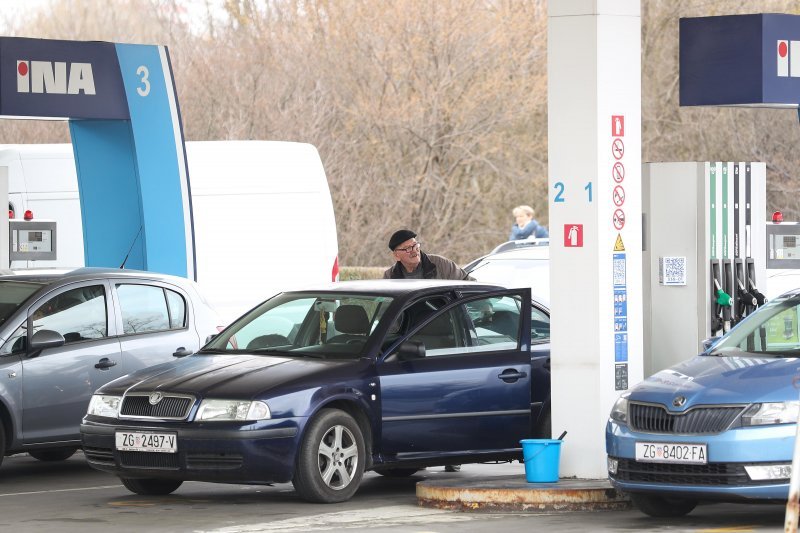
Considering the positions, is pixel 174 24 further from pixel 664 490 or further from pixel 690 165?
pixel 664 490

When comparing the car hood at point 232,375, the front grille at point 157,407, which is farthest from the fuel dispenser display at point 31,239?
the front grille at point 157,407

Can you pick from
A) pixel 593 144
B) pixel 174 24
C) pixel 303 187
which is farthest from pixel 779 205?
pixel 593 144

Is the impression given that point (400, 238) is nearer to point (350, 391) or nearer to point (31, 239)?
point (350, 391)

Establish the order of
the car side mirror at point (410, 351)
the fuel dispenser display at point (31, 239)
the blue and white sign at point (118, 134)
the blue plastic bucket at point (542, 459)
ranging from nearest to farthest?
the blue plastic bucket at point (542, 459) → the car side mirror at point (410, 351) → the blue and white sign at point (118, 134) → the fuel dispenser display at point (31, 239)

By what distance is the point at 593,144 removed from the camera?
1108 centimetres

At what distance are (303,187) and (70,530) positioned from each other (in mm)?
11895

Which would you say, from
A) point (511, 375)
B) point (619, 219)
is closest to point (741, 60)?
point (619, 219)

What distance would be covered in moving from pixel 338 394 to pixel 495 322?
1.79 metres

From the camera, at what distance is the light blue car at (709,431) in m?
9.30

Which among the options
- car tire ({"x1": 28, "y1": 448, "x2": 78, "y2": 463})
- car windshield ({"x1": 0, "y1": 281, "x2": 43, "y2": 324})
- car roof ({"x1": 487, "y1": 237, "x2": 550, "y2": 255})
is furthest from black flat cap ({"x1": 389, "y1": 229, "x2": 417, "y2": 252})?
car roof ({"x1": 487, "y1": 237, "x2": 550, "y2": 255})

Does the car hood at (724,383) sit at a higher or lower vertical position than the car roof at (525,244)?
lower

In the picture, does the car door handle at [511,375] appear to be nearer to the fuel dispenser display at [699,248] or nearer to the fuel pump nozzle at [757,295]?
the fuel dispenser display at [699,248]

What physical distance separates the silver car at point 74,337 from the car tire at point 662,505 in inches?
182

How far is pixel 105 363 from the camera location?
42.0ft
